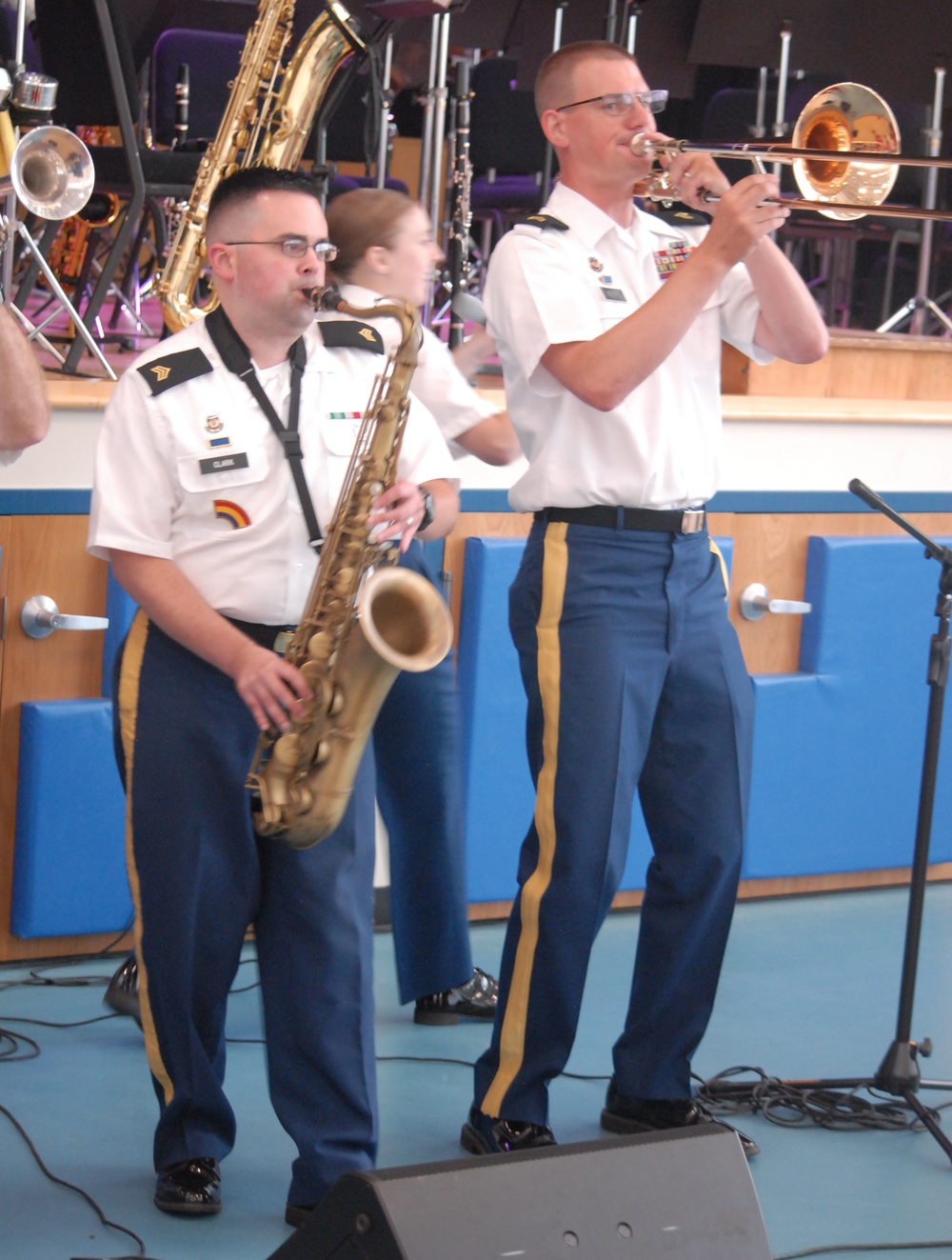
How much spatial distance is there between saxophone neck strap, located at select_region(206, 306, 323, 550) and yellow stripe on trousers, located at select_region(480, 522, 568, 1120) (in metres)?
0.47

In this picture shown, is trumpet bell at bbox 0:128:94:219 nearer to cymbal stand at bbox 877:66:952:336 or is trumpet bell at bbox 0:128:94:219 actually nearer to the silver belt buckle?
the silver belt buckle

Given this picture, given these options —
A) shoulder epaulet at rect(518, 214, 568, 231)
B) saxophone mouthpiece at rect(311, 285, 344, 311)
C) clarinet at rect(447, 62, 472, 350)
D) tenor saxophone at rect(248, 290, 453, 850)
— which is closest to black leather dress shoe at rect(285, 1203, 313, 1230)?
tenor saxophone at rect(248, 290, 453, 850)

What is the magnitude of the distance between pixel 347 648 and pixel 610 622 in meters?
0.52

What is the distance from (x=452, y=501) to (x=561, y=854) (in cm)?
63

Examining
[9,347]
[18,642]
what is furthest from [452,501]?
[18,642]

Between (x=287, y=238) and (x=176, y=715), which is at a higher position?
(x=287, y=238)

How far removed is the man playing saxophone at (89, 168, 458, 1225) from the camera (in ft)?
8.02

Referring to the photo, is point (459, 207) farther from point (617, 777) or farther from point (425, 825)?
point (617, 777)

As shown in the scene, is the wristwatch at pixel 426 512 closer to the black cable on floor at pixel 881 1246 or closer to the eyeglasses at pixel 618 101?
the eyeglasses at pixel 618 101

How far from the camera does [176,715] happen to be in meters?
2.44

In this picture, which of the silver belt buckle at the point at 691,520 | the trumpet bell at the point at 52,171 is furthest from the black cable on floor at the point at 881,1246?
the trumpet bell at the point at 52,171

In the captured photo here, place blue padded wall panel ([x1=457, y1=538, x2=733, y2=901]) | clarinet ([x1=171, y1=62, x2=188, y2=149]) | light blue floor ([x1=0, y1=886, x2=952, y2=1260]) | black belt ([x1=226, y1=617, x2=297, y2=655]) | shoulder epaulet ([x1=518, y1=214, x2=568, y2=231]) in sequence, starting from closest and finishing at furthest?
black belt ([x1=226, y1=617, x2=297, y2=655]) → light blue floor ([x1=0, y1=886, x2=952, y2=1260]) → shoulder epaulet ([x1=518, y1=214, x2=568, y2=231]) → blue padded wall panel ([x1=457, y1=538, x2=733, y2=901]) → clarinet ([x1=171, y1=62, x2=188, y2=149])

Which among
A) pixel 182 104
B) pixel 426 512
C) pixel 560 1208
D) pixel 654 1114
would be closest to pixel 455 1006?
pixel 654 1114

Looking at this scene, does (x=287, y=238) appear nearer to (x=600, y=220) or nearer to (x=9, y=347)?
(x=9, y=347)
